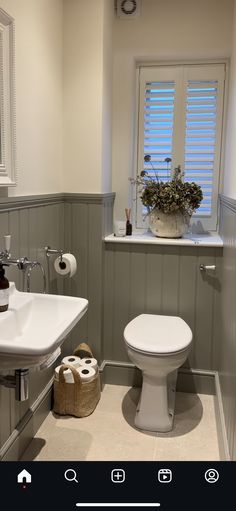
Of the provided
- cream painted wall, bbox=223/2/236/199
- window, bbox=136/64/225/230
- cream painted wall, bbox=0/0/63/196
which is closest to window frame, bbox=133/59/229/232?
window, bbox=136/64/225/230

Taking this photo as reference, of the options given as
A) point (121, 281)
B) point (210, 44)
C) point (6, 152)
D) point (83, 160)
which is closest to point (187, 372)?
point (121, 281)

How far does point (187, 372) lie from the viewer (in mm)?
2604

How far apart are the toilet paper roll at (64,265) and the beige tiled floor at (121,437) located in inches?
30.5

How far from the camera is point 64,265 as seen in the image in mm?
2273

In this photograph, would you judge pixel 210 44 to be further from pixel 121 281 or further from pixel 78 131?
pixel 121 281

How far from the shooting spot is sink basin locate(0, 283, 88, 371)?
1265 millimetres

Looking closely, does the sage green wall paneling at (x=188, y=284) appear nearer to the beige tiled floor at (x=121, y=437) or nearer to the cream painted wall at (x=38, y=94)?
the beige tiled floor at (x=121, y=437)

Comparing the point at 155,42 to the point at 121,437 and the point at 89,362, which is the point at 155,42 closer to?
the point at 89,362

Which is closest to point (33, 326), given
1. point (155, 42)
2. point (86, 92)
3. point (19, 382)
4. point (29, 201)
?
point (19, 382)

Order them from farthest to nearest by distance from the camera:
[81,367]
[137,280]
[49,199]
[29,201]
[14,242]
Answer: [137,280] → [81,367] → [49,199] → [29,201] → [14,242]

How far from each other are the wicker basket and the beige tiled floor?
40mm

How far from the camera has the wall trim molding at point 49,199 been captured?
177 centimetres
